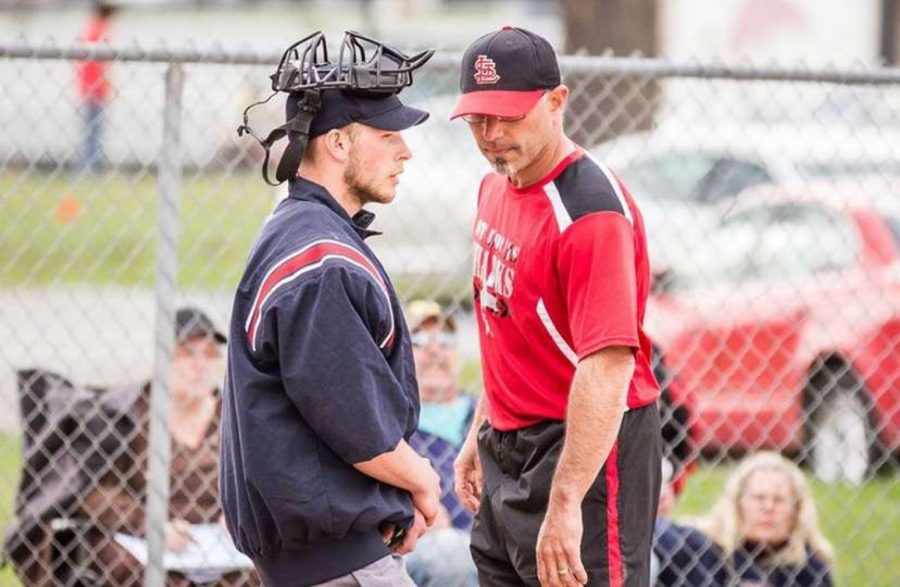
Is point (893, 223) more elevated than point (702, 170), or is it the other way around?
point (702, 170)

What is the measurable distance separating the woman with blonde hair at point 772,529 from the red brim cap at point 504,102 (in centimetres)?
263

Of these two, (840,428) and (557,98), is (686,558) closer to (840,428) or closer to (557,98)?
(840,428)

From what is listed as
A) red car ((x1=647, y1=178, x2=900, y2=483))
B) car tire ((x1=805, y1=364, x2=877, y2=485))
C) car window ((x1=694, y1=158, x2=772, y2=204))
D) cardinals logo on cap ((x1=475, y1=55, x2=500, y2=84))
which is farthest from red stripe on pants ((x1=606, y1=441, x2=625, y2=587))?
car window ((x1=694, y1=158, x2=772, y2=204))

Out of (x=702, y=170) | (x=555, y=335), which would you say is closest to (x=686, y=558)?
(x=555, y=335)

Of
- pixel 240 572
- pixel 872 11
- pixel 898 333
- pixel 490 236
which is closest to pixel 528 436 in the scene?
pixel 490 236

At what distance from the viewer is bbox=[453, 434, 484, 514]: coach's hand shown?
14.6ft

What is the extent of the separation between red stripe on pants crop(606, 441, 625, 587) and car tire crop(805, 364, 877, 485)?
370 cm

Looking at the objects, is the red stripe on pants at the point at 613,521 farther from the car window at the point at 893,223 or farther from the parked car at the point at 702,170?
the parked car at the point at 702,170

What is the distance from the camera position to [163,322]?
16.2ft

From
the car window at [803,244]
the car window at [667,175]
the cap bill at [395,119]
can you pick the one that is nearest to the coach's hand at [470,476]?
the cap bill at [395,119]

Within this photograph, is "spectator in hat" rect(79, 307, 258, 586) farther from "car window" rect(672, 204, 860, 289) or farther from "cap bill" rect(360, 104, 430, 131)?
"car window" rect(672, 204, 860, 289)

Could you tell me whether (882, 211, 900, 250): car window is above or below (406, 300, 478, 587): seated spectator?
above

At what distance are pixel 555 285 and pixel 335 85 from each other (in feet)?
2.58

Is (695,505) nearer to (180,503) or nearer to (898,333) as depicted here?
(898,333)
